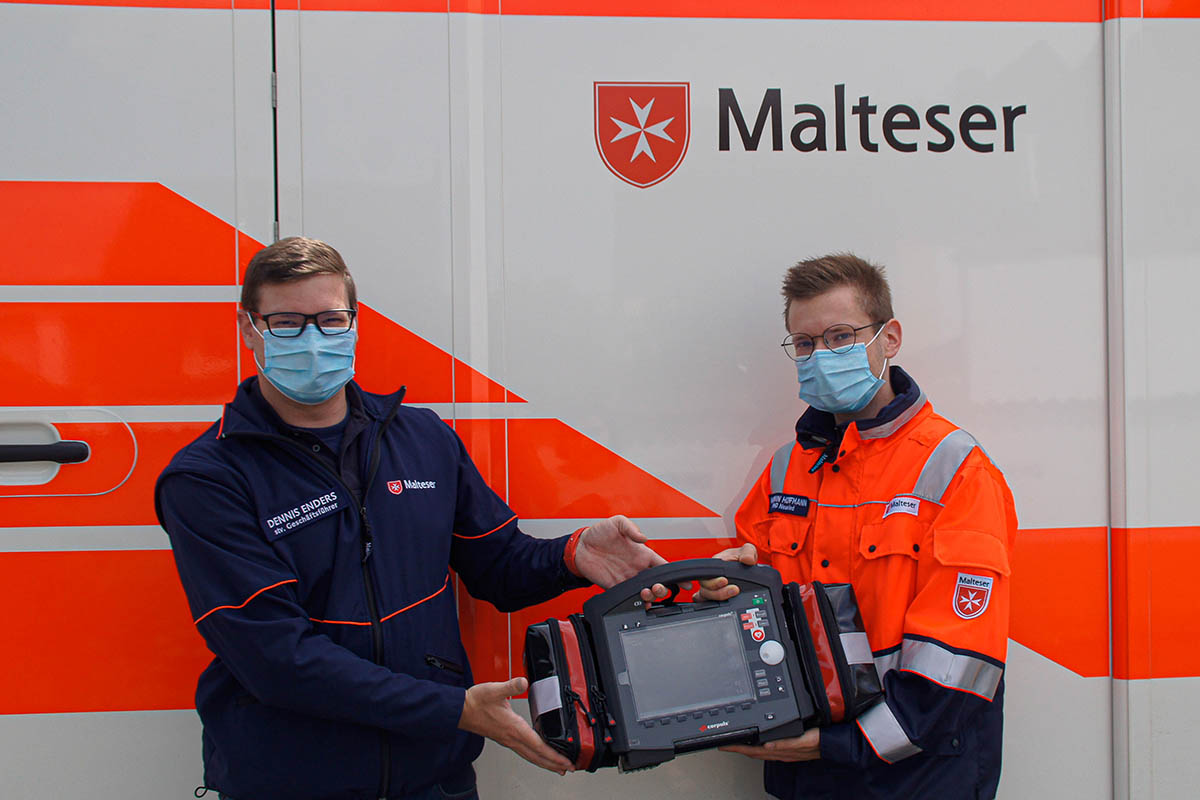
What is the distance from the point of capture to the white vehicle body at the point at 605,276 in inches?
78.6

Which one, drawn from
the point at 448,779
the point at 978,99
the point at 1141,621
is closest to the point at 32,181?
the point at 448,779

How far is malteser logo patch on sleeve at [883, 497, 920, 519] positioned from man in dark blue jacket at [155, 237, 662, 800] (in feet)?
1.71

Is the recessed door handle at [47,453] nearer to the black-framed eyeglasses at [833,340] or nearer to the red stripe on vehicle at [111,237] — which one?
the red stripe on vehicle at [111,237]

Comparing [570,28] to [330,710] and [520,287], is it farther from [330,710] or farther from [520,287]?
[330,710]

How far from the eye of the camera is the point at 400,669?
176cm

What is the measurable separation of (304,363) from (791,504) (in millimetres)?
1092

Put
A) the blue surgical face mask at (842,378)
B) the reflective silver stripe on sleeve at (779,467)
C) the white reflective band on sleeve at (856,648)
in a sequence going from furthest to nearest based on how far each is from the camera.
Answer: the reflective silver stripe on sleeve at (779,467) → the blue surgical face mask at (842,378) → the white reflective band on sleeve at (856,648)

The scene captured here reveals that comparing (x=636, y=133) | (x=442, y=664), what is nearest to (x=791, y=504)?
(x=442, y=664)

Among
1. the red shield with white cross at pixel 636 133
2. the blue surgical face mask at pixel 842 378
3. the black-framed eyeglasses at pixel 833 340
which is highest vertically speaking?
the red shield with white cross at pixel 636 133

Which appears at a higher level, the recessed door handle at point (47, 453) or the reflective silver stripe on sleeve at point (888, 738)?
the recessed door handle at point (47, 453)

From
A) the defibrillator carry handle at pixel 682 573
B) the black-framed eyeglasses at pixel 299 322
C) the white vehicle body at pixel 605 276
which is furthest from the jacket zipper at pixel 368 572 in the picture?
the defibrillator carry handle at pixel 682 573

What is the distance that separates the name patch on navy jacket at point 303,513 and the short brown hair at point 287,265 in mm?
415

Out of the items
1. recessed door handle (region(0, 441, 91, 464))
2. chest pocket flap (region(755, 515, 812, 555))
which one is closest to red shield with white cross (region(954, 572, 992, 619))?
chest pocket flap (region(755, 515, 812, 555))

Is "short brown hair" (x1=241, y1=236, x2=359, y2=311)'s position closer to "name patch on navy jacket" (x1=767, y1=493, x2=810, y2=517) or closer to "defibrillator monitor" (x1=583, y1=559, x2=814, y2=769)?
"defibrillator monitor" (x1=583, y1=559, x2=814, y2=769)
